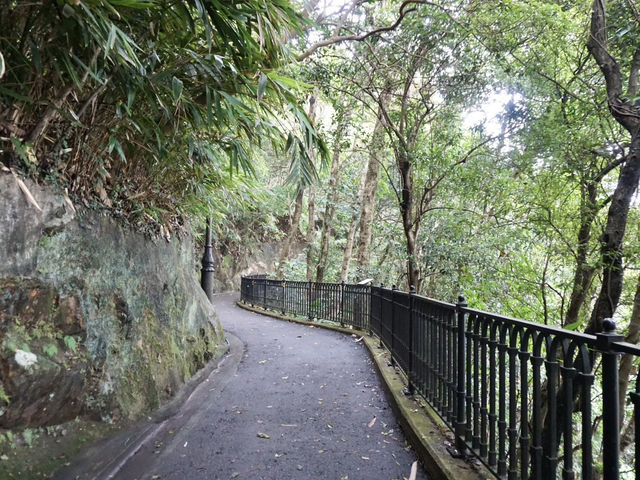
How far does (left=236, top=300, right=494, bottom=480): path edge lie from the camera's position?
8.56 feet

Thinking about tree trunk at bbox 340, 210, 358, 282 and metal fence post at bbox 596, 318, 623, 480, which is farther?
tree trunk at bbox 340, 210, 358, 282

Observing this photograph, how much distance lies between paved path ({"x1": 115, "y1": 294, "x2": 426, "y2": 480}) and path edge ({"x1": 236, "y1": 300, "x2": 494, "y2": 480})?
0.11 meters

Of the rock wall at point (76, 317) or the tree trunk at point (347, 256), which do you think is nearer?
the rock wall at point (76, 317)

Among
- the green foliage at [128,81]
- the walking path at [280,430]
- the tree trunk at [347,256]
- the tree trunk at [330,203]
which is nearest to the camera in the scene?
the green foliage at [128,81]

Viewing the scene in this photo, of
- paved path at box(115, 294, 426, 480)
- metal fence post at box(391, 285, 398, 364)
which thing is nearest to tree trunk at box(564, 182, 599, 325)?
metal fence post at box(391, 285, 398, 364)

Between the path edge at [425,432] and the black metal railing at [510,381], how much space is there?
13cm

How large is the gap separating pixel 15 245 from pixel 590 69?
822cm

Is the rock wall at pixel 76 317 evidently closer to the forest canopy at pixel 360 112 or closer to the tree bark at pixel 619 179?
the forest canopy at pixel 360 112

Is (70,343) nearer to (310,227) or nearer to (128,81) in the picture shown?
(128,81)

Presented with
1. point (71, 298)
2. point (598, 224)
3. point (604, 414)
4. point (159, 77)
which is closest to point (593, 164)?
point (598, 224)

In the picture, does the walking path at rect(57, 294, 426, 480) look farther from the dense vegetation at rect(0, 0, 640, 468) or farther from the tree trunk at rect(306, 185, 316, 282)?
the tree trunk at rect(306, 185, 316, 282)

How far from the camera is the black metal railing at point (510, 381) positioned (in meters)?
1.56

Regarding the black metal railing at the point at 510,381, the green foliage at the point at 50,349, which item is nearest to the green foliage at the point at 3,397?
the green foliage at the point at 50,349

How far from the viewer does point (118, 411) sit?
131 inches
